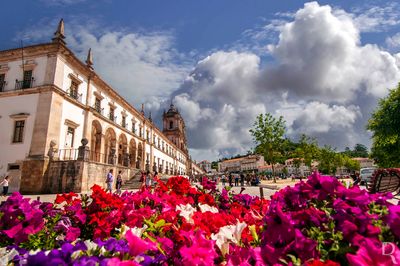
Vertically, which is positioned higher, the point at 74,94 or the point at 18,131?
the point at 74,94

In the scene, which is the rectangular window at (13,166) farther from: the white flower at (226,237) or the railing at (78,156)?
the white flower at (226,237)

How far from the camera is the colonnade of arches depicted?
2592cm

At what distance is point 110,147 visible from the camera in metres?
29.7

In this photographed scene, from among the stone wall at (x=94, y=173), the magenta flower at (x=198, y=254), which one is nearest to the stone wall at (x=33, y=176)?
the stone wall at (x=94, y=173)

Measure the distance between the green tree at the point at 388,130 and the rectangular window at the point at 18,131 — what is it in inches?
1225

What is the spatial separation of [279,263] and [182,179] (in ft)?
9.72

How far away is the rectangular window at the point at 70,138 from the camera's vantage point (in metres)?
21.1

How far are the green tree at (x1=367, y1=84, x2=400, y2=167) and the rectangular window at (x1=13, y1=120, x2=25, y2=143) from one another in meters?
31.1

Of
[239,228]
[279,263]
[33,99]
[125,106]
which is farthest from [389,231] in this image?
[125,106]

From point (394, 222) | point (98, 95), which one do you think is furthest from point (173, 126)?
point (394, 222)

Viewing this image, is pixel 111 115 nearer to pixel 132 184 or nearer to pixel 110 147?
pixel 110 147

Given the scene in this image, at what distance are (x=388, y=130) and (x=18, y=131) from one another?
3236cm

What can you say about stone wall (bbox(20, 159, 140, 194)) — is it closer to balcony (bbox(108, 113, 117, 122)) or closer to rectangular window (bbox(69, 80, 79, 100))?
rectangular window (bbox(69, 80, 79, 100))

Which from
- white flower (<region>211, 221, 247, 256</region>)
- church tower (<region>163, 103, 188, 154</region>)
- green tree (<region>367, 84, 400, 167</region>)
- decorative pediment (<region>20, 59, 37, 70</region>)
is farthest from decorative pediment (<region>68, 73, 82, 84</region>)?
church tower (<region>163, 103, 188, 154</region>)
